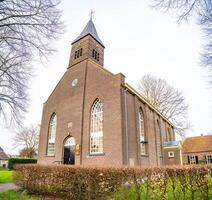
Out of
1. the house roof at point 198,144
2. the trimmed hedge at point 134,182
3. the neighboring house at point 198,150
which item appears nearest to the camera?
the trimmed hedge at point 134,182

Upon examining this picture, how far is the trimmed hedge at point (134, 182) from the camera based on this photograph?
18.6 ft

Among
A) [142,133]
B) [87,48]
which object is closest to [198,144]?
[142,133]

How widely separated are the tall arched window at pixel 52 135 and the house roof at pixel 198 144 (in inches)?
1099

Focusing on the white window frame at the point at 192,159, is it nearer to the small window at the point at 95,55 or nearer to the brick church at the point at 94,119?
the brick church at the point at 94,119

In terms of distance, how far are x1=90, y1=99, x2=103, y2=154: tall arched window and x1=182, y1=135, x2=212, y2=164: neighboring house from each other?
88.5ft

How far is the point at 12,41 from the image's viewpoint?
8516mm

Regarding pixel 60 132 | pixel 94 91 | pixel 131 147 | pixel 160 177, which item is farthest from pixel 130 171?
pixel 60 132

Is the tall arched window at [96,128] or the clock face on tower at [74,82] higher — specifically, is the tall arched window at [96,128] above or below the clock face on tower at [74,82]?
below

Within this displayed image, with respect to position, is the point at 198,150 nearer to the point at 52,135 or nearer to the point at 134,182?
the point at 52,135

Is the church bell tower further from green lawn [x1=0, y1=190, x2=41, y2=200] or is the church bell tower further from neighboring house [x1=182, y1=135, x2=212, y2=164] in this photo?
neighboring house [x1=182, y1=135, x2=212, y2=164]

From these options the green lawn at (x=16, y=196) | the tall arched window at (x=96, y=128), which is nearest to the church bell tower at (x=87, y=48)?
the tall arched window at (x=96, y=128)

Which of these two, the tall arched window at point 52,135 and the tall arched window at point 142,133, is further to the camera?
the tall arched window at point 52,135

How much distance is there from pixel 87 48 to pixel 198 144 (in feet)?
97.4

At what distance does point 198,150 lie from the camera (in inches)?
1426
